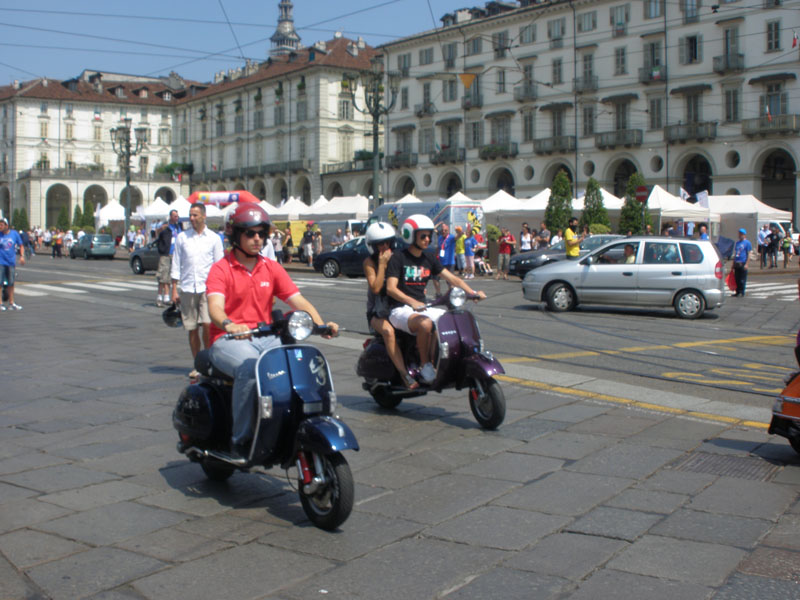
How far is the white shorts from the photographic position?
713 cm

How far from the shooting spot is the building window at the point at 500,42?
57.1 m

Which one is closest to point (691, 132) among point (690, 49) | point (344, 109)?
point (690, 49)

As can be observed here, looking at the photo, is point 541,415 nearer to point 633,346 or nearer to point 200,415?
point 200,415

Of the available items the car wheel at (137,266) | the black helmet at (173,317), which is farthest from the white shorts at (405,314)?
the car wheel at (137,266)

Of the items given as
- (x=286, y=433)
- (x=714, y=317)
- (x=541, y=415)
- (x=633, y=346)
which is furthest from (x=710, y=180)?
(x=286, y=433)

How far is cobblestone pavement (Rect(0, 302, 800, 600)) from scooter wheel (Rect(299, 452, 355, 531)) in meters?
0.10

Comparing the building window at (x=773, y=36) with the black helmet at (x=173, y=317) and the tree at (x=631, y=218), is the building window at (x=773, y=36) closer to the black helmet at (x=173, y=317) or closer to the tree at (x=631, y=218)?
the tree at (x=631, y=218)

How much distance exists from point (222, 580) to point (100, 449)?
2.65m

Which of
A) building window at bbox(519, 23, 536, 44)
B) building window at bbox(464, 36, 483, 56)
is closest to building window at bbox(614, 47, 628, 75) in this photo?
building window at bbox(519, 23, 536, 44)

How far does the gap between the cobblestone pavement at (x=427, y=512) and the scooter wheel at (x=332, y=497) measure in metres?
0.10

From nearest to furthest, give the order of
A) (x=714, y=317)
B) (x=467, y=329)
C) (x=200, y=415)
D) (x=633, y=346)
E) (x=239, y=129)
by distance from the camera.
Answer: (x=200, y=415), (x=467, y=329), (x=633, y=346), (x=714, y=317), (x=239, y=129)

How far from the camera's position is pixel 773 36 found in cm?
4516

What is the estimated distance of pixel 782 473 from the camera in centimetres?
557

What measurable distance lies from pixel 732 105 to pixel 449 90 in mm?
20448
